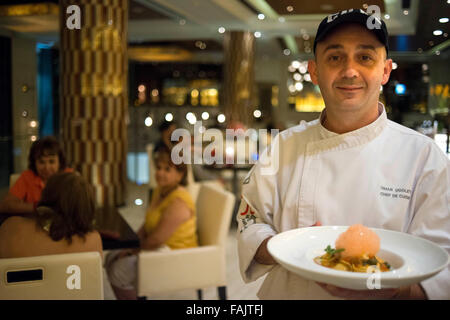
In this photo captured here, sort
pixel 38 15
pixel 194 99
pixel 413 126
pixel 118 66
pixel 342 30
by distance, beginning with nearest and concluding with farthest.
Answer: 1. pixel 342 30
2. pixel 413 126
3. pixel 38 15
4. pixel 118 66
5. pixel 194 99

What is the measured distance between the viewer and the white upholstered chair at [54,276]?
4.49 ft

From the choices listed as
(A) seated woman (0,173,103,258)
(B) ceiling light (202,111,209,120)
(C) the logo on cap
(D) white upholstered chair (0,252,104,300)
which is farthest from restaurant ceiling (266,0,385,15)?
(B) ceiling light (202,111,209,120)

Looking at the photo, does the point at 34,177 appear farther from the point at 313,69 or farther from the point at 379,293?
the point at 379,293

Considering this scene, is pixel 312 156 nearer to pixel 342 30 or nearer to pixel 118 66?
pixel 342 30

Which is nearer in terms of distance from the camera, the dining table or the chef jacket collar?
the chef jacket collar

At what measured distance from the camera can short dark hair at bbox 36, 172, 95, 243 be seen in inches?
70.9

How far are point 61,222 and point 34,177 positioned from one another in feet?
0.66

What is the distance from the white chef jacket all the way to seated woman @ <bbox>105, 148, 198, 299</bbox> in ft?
4.85

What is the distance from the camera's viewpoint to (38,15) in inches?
64.9

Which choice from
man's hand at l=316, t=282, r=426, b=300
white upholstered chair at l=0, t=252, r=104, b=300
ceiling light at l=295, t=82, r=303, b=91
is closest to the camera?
man's hand at l=316, t=282, r=426, b=300

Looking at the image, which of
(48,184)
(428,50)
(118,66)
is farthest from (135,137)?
(428,50)

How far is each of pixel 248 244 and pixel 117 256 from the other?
179cm

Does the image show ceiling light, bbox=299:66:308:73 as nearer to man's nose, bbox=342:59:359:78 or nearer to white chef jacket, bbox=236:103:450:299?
white chef jacket, bbox=236:103:450:299
